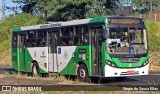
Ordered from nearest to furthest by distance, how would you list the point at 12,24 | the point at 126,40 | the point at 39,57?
the point at 126,40 → the point at 39,57 → the point at 12,24

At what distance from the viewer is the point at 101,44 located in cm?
1944

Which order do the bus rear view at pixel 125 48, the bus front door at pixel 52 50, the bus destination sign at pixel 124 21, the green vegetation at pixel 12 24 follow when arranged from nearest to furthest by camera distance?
the bus rear view at pixel 125 48
the bus destination sign at pixel 124 21
the bus front door at pixel 52 50
the green vegetation at pixel 12 24

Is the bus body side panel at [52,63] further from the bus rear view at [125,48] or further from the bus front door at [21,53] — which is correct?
the bus rear view at [125,48]

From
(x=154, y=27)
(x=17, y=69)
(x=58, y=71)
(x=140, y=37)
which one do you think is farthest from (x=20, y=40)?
(x=154, y=27)

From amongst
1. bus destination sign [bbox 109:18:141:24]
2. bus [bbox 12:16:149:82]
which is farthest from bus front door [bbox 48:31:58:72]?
bus destination sign [bbox 109:18:141:24]

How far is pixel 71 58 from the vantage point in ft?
71.4

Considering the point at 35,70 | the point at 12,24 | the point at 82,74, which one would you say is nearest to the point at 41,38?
the point at 35,70

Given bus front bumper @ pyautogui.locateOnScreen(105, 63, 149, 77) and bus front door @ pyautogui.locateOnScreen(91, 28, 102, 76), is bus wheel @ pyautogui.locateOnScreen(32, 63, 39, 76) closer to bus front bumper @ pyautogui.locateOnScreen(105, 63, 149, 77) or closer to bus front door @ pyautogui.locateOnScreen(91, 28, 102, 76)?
bus front door @ pyautogui.locateOnScreen(91, 28, 102, 76)

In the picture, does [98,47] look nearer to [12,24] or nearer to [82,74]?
[82,74]

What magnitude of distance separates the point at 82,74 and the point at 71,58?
55.4 inches

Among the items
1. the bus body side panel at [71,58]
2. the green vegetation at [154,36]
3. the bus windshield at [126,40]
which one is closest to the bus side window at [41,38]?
the bus body side panel at [71,58]

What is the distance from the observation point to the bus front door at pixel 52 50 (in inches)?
915

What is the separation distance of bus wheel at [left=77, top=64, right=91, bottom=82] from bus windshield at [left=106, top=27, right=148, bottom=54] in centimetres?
190

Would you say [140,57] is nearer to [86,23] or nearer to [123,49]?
[123,49]
